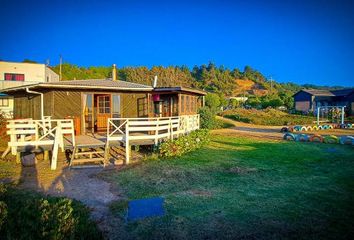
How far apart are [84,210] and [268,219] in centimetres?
356

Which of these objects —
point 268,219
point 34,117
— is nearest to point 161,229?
point 268,219

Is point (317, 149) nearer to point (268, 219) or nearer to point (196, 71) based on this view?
point (268, 219)

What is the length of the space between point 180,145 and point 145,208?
565cm

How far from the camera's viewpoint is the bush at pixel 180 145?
10109mm

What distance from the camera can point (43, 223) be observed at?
11.5 feet

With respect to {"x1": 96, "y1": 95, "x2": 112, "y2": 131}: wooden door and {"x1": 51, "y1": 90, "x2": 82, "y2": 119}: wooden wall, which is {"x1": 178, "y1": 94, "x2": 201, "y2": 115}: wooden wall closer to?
{"x1": 96, "y1": 95, "x2": 112, "y2": 131}: wooden door

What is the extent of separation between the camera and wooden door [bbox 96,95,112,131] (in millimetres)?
13859

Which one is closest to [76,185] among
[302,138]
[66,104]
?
[66,104]

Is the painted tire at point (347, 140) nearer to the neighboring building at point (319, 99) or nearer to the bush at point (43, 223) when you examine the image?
the bush at point (43, 223)

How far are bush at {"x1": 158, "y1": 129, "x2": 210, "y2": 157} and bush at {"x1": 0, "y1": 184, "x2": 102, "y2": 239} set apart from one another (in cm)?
597

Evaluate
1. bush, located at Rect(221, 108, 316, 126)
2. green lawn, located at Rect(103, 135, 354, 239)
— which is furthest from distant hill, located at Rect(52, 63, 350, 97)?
green lawn, located at Rect(103, 135, 354, 239)

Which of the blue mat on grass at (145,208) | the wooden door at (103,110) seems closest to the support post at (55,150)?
the blue mat on grass at (145,208)

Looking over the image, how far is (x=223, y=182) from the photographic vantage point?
6.83 meters

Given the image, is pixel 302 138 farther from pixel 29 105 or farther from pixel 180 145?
pixel 29 105
